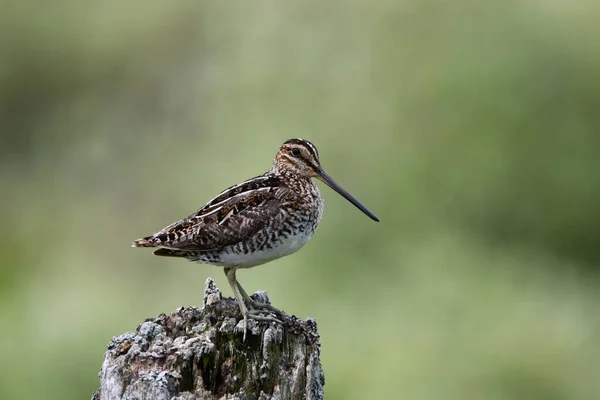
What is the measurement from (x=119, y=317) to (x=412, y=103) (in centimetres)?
342

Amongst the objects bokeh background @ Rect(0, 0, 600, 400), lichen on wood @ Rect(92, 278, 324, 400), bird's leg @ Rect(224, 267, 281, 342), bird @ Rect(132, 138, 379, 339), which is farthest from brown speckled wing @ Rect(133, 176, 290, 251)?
bokeh background @ Rect(0, 0, 600, 400)

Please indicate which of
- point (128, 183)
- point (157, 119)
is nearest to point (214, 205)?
point (128, 183)

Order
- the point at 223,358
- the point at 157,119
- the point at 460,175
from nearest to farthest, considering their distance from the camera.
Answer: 1. the point at 223,358
2. the point at 460,175
3. the point at 157,119

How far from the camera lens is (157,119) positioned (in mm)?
11992

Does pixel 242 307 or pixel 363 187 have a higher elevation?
pixel 363 187

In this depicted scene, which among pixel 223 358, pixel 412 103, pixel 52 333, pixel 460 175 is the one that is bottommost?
pixel 223 358

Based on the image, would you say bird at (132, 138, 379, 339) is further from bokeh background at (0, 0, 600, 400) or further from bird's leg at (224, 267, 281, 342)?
bokeh background at (0, 0, 600, 400)

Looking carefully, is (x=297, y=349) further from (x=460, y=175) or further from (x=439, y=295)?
(x=460, y=175)

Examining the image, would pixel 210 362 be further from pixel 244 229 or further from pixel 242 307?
pixel 244 229

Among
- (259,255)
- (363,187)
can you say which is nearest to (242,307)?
(259,255)

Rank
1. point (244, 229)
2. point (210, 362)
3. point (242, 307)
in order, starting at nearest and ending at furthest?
1. point (210, 362)
2. point (242, 307)
3. point (244, 229)

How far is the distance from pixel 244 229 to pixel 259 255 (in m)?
0.15

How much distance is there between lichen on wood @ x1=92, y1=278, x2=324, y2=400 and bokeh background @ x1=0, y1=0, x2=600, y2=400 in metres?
3.61

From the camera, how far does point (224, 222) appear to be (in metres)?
5.41
